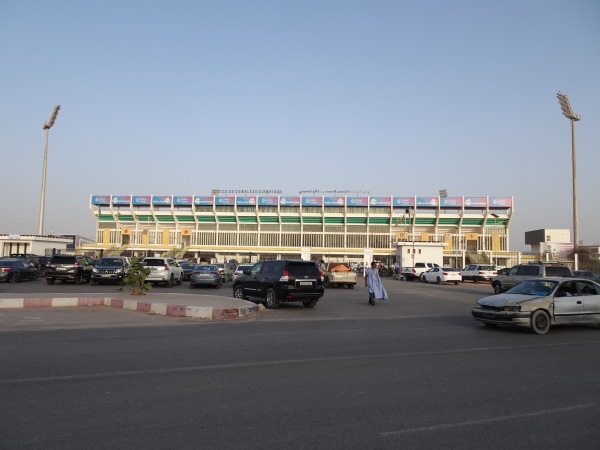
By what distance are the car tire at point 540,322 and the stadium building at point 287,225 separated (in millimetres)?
67530

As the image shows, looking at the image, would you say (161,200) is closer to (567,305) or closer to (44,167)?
(44,167)

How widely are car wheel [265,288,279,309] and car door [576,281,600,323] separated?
31.3ft

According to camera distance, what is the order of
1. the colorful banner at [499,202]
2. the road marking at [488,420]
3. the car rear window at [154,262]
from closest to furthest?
the road marking at [488,420] → the car rear window at [154,262] → the colorful banner at [499,202]

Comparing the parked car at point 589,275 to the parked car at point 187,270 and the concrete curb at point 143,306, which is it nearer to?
the concrete curb at point 143,306

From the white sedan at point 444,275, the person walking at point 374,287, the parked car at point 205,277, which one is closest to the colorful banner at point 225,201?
the white sedan at point 444,275

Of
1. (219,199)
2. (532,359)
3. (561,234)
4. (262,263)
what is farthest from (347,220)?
(532,359)

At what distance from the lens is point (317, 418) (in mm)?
5309

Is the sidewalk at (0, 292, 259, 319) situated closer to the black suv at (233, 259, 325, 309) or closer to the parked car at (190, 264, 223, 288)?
the black suv at (233, 259, 325, 309)

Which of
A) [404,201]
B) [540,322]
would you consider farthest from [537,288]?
[404,201]

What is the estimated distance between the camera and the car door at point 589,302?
41.4ft

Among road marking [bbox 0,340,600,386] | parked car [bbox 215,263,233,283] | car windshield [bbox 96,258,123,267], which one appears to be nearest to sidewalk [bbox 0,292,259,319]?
road marking [bbox 0,340,600,386]

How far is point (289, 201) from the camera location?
275 ft

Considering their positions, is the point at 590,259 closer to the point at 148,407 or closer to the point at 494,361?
the point at 494,361

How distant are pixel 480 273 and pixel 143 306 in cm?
3381
